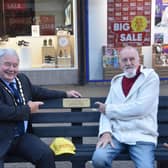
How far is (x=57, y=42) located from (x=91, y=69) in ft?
2.96

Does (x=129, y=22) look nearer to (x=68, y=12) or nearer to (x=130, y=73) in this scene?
(x=68, y=12)

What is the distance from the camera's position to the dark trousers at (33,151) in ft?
12.0

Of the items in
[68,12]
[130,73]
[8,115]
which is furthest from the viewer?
Answer: [68,12]

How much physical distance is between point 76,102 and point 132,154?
2.44ft

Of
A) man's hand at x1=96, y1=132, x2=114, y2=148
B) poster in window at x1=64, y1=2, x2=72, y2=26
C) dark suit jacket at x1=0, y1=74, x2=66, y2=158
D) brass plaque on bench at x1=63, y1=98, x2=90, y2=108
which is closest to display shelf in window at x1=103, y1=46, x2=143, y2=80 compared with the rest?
poster in window at x1=64, y1=2, x2=72, y2=26

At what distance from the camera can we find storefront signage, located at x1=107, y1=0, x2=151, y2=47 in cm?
937

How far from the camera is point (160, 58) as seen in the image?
9523mm

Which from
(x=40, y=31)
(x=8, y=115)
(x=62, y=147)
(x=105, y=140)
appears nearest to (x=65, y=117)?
(x=62, y=147)

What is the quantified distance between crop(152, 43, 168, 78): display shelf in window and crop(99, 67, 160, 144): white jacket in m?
5.75

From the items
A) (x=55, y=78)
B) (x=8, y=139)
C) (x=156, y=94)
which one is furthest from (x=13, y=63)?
(x=55, y=78)

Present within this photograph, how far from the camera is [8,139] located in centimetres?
368

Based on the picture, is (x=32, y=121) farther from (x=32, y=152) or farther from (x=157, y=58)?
(x=157, y=58)

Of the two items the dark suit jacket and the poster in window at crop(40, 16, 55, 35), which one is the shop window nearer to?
the poster in window at crop(40, 16, 55, 35)

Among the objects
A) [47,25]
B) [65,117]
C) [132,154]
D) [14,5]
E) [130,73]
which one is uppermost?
[14,5]
